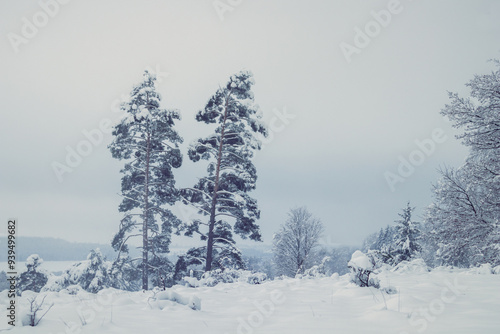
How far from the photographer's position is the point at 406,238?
91.2ft

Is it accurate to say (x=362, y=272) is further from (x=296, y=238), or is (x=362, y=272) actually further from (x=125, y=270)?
(x=296, y=238)

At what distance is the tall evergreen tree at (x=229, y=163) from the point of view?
47.1ft

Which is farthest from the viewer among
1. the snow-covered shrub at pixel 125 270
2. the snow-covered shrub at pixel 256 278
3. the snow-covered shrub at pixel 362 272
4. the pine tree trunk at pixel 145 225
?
the snow-covered shrub at pixel 125 270

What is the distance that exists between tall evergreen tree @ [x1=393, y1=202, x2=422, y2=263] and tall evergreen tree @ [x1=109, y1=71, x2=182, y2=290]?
21426mm

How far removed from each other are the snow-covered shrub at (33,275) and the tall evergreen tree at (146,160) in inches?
498

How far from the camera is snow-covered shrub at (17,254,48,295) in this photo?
23311 millimetres

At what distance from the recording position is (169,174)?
52.0ft

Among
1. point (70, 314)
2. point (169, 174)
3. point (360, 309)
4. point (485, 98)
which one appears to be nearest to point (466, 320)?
point (360, 309)

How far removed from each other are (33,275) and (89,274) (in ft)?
16.8


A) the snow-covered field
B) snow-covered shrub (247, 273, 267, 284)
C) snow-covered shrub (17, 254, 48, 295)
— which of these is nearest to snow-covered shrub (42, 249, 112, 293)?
snow-covered shrub (17, 254, 48, 295)

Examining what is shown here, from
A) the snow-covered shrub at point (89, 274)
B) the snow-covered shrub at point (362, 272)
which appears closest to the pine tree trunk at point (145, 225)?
the snow-covered shrub at point (89, 274)

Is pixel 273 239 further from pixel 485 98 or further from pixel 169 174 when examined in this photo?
pixel 485 98

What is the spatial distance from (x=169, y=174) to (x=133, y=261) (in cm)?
525

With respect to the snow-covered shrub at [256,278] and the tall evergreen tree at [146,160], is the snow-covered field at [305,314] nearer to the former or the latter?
the snow-covered shrub at [256,278]
